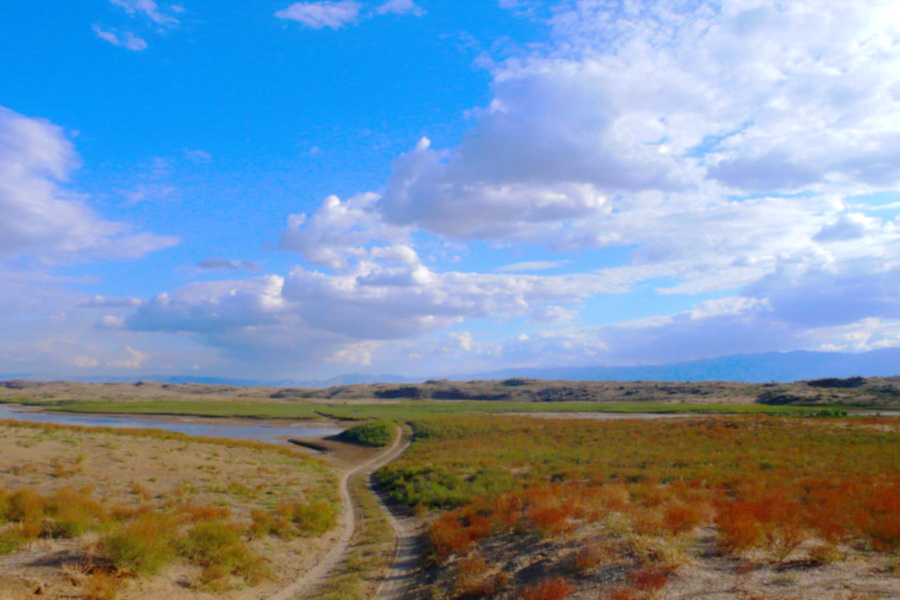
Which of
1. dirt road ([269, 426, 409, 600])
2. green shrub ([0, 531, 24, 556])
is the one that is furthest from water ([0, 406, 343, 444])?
green shrub ([0, 531, 24, 556])

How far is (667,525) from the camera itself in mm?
13898

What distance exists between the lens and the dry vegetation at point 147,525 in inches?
467

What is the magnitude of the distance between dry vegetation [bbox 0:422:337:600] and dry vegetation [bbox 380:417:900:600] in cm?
508

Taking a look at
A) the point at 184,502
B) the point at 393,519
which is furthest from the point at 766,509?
the point at 184,502

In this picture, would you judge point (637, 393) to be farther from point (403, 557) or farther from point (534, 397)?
point (403, 557)

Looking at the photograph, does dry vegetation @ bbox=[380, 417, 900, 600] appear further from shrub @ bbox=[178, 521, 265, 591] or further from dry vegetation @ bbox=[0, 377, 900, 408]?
dry vegetation @ bbox=[0, 377, 900, 408]

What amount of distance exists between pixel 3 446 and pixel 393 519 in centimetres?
2392

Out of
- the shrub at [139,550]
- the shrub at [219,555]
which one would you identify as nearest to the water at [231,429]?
the shrub at [219,555]

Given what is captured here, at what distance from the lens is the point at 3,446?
2941cm

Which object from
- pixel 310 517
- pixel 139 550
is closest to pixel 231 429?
pixel 310 517

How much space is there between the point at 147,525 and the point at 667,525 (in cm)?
1420

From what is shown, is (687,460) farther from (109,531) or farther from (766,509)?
(109,531)

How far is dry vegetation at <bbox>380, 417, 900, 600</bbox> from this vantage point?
10.8 m

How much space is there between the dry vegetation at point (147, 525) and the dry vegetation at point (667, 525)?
5.08 m
